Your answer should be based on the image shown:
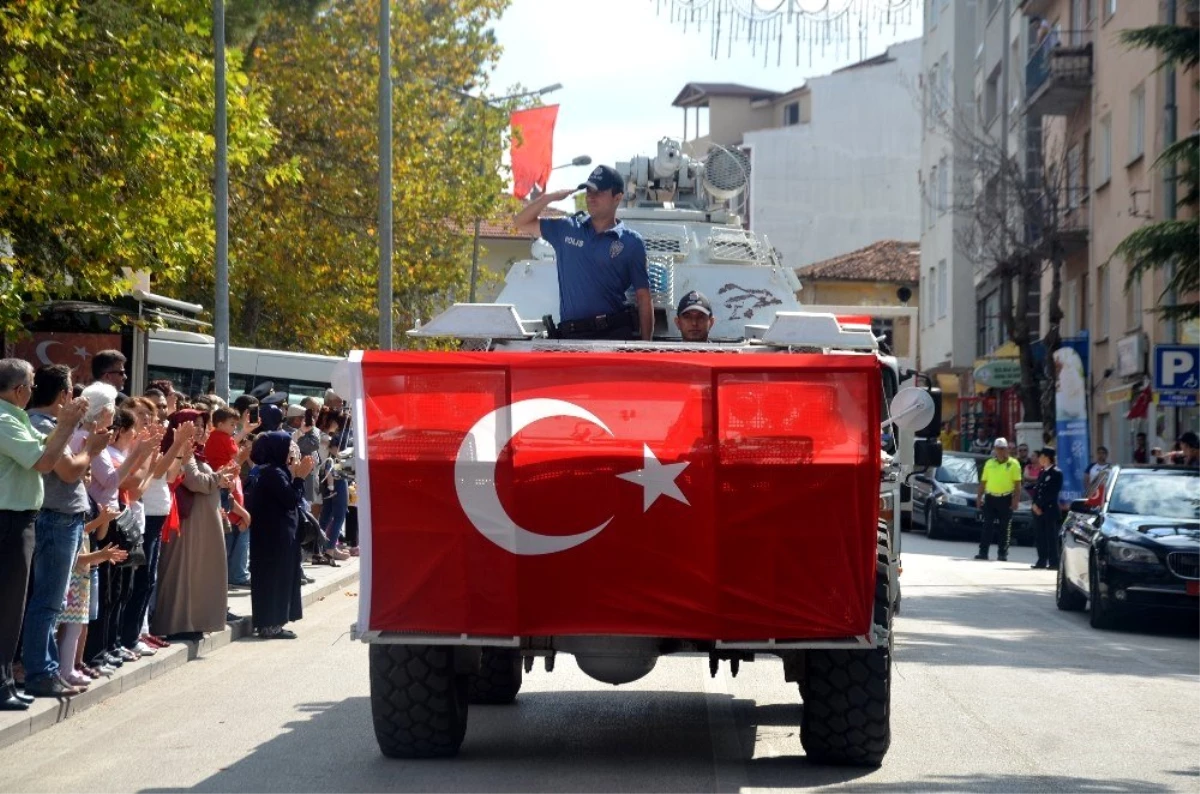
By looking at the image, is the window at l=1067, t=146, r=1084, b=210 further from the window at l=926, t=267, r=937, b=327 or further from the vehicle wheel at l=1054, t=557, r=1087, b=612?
the vehicle wheel at l=1054, t=557, r=1087, b=612

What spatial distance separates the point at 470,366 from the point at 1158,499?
11.5 metres

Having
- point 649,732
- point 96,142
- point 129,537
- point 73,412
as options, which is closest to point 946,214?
point 96,142

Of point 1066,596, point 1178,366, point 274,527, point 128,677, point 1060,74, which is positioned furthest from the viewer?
point 1060,74

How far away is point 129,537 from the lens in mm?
12234

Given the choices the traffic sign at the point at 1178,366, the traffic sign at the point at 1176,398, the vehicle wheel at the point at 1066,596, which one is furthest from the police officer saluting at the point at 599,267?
the traffic sign at the point at 1176,398

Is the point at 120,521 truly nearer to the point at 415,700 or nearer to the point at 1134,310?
the point at 415,700

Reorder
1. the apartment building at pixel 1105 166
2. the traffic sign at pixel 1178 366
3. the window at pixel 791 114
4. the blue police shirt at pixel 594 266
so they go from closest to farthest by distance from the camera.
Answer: the blue police shirt at pixel 594 266
the traffic sign at pixel 1178 366
the apartment building at pixel 1105 166
the window at pixel 791 114

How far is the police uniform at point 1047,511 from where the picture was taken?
2789 centimetres

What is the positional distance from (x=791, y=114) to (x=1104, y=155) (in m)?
56.0

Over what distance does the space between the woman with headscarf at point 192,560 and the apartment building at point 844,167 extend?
71.2 m

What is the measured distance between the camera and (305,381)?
1603 inches

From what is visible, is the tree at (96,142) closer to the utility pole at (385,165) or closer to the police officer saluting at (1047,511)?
the utility pole at (385,165)

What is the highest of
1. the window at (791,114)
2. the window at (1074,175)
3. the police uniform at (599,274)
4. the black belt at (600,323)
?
the window at (791,114)

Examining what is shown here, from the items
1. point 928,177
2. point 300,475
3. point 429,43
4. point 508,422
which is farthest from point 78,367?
point 928,177
